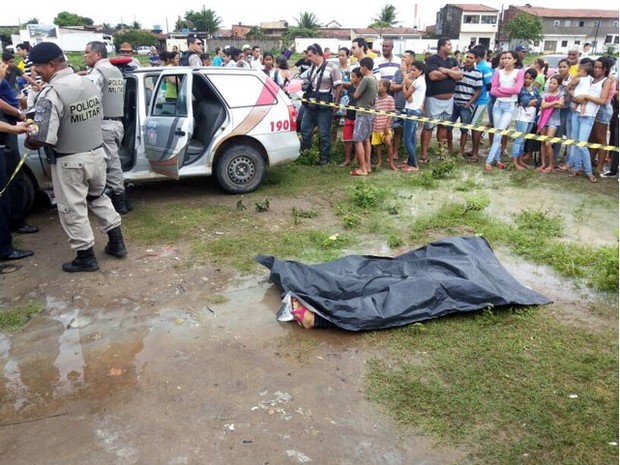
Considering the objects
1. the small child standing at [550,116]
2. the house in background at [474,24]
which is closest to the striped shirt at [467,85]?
the small child standing at [550,116]

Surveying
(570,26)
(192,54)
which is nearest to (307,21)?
(570,26)

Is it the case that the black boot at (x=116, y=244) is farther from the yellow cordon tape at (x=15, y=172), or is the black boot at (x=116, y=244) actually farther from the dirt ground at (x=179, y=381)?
the yellow cordon tape at (x=15, y=172)

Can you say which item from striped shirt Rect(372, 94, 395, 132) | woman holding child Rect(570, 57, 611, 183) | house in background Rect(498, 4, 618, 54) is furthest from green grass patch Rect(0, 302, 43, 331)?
house in background Rect(498, 4, 618, 54)

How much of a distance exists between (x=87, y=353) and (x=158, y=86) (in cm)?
409

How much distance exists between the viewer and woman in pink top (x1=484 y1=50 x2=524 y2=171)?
328 inches

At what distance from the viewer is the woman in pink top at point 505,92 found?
328 inches

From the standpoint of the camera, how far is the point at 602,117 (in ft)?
26.1

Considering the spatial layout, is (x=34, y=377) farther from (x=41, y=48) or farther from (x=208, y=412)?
(x=41, y=48)

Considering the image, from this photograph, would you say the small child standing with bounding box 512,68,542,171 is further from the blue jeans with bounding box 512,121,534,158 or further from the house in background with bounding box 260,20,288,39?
the house in background with bounding box 260,20,288,39

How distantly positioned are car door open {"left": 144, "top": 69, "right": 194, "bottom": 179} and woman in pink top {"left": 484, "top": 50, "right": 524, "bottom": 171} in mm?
4990

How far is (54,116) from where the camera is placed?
14.6ft

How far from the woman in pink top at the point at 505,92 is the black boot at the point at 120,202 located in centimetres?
578

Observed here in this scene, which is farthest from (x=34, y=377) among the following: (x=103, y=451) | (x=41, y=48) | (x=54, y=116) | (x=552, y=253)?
(x=552, y=253)

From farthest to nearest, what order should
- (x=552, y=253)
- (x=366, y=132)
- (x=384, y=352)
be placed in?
(x=366, y=132)
(x=552, y=253)
(x=384, y=352)
